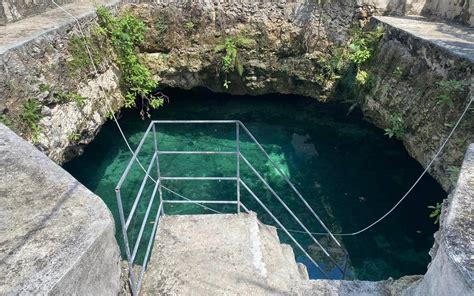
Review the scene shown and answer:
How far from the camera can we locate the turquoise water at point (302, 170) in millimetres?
7008

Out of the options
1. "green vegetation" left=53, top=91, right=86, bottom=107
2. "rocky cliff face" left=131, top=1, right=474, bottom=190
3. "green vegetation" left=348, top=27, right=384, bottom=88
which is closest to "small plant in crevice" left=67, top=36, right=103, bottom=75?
"green vegetation" left=53, top=91, right=86, bottom=107

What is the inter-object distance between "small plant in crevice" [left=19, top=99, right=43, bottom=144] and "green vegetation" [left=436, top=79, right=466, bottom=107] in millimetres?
5364

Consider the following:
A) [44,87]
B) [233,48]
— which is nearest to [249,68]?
[233,48]

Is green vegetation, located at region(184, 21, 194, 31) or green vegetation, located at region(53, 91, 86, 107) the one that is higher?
green vegetation, located at region(184, 21, 194, 31)

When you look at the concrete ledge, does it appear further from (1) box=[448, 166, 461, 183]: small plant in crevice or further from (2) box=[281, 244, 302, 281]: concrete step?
(1) box=[448, 166, 461, 183]: small plant in crevice

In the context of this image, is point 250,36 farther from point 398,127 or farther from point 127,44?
point 398,127

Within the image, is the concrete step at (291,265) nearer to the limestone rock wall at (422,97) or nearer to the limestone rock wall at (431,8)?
the limestone rock wall at (422,97)

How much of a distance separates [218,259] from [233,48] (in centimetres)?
526

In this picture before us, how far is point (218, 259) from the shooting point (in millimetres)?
3684

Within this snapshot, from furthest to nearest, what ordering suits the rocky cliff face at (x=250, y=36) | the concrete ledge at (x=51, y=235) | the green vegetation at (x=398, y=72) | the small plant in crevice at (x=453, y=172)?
1. the rocky cliff face at (x=250, y=36)
2. the green vegetation at (x=398, y=72)
3. the small plant in crevice at (x=453, y=172)
4. the concrete ledge at (x=51, y=235)

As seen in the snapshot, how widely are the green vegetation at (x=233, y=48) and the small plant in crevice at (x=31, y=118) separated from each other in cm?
424

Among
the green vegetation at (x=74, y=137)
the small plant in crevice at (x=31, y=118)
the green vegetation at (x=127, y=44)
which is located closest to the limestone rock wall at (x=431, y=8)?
the green vegetation at (x=127, y=44)

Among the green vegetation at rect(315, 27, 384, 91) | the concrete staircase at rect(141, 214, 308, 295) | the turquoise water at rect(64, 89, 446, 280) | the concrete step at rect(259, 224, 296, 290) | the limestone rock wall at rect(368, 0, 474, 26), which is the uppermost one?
the limestone rock wall at rect(368, 0, 474, 26)

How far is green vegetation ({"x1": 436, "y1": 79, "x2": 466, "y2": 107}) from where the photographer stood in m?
4.67
